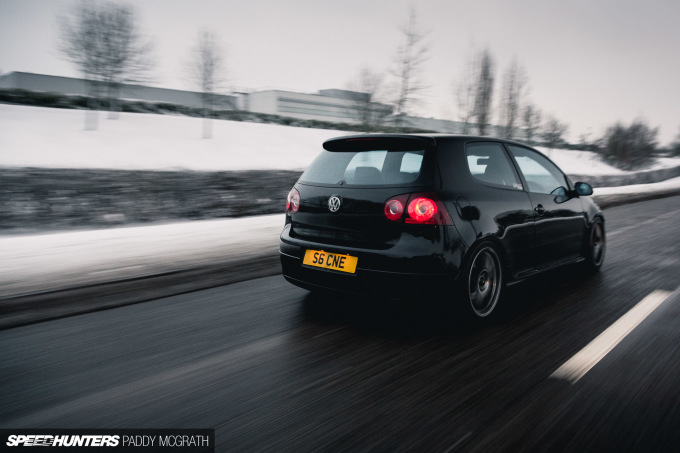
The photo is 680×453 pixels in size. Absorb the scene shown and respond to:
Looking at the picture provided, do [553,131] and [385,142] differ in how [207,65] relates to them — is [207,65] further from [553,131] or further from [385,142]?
[553,131]

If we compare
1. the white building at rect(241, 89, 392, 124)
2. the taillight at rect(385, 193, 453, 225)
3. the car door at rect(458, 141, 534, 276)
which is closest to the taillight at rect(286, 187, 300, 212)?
the taillight at rect(385, 193, 453, 225)

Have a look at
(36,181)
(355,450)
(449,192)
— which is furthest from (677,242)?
(36,181)

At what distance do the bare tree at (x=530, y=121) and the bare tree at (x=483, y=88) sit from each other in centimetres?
1239

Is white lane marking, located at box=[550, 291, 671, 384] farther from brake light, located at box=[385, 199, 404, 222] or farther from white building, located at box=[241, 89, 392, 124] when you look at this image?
white building, located at box=[241, 89, 392, 124]

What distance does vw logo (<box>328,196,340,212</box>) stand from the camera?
4.05 meters

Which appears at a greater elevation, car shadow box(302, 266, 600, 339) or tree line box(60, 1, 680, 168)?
tree line box(60, 1, 680, 168)

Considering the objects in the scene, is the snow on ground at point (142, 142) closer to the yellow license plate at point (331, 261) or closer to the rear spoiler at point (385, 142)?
the rear spoiler at point (385, 142)

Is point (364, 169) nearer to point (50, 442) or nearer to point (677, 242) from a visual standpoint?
point (50, 442)

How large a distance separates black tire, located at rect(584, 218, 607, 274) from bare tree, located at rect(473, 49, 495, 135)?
34907mm

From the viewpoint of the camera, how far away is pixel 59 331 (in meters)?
3.86

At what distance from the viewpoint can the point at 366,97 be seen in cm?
4131

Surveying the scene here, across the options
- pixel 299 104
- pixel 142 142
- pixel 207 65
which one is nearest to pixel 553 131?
pixel 207 65

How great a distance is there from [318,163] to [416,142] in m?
0.93

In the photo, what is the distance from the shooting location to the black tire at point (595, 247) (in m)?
5.91
